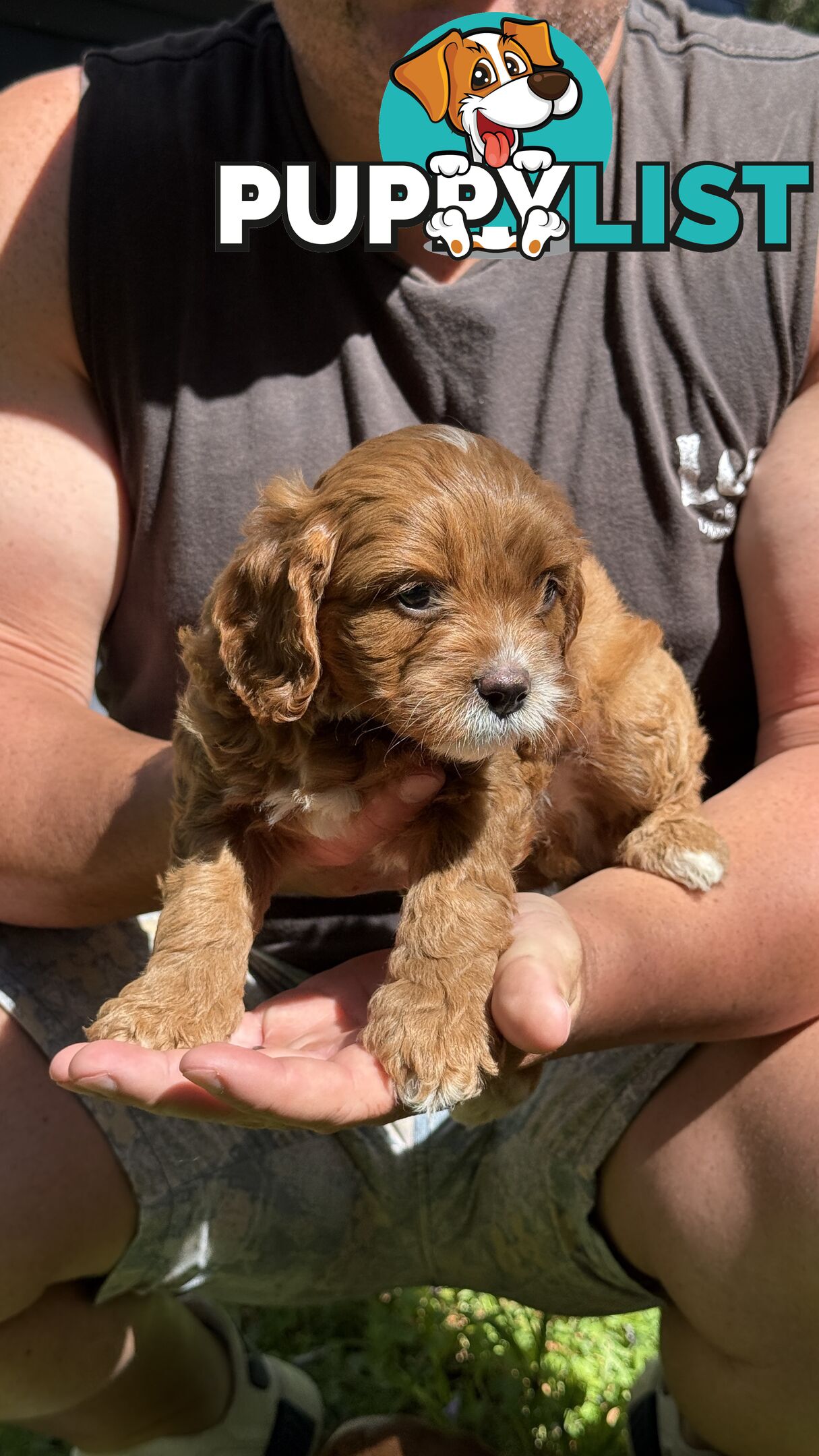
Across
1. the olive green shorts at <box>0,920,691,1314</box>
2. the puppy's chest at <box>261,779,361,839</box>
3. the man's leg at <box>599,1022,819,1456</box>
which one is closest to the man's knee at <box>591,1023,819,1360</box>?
the man's leg at <box>599,1022,819,1456</box>

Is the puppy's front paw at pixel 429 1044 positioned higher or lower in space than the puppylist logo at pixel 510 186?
lower

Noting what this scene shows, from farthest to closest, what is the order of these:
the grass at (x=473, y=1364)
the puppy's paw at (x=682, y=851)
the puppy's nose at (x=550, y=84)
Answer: the grass at (x=473, y=1364) → the puppy's nose at (x=550, y=84) → the puppy's paw at (x=682, y=851)

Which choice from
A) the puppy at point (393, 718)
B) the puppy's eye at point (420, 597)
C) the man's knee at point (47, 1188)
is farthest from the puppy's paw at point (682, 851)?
the man's knee at point (47, 1188)

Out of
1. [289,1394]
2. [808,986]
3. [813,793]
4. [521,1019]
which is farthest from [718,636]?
[289,1394]

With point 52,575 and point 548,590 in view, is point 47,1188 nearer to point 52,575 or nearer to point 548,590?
point 52,575

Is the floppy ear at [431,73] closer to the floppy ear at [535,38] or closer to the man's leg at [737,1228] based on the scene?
the floppy ear at [535,38]

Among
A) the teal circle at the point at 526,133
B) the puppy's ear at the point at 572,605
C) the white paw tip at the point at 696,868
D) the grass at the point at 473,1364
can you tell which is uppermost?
the teal circle at the point at 526,133

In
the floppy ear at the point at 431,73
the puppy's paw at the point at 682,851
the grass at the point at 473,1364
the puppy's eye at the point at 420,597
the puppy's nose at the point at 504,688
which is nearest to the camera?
the puppy's nose at the point at 504,688

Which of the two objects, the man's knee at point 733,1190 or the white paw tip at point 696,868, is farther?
the white paw tip at point 696,868
